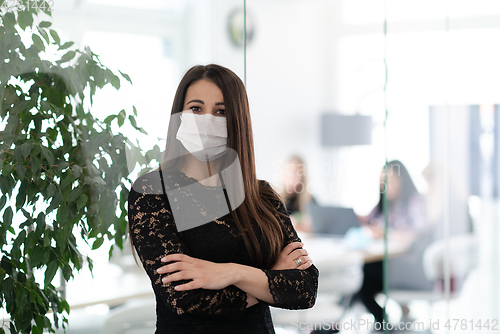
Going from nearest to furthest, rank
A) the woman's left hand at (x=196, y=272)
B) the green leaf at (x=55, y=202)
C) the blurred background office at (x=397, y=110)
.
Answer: the woman's left hand at (x=196, y=272) → the green leaf at (x=55, y=202) → the blurred background office at (x=397, y=110)

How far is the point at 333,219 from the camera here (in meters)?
2.50

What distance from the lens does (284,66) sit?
245 cm

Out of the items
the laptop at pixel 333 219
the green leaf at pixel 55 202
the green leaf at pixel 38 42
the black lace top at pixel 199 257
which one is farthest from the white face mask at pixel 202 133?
the laptop at pixel 333 219

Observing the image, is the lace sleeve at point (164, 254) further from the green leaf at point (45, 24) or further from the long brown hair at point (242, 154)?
the green leaf at point (45, 24)

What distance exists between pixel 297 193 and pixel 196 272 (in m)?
1.30

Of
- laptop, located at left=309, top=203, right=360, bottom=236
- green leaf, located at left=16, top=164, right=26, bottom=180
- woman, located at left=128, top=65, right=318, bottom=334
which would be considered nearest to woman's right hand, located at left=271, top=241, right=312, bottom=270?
woman, located at left=128, top=65, right=318, bottom=334

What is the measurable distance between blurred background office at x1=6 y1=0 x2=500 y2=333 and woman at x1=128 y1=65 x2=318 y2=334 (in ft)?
2.41

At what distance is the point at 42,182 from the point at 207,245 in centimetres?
62

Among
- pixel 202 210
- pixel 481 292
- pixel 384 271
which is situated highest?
pixel 202 210

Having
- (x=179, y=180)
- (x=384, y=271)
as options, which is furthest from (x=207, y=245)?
(x=384, y=271)

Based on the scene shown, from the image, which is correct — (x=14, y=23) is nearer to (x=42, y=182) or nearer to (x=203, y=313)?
(x=42, y=182)

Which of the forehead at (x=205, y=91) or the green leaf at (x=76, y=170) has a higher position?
the forehead at (x=205, y=91)

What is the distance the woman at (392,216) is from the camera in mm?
2514

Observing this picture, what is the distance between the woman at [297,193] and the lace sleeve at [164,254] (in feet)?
3.78
